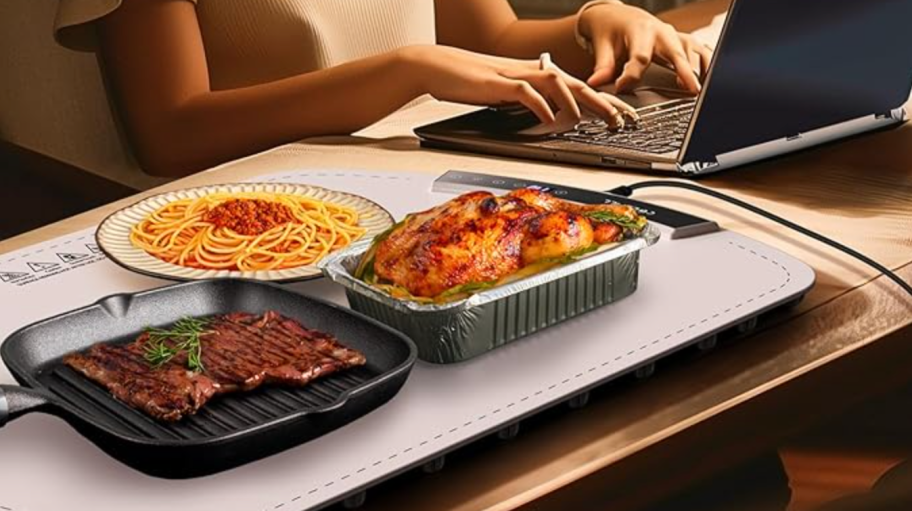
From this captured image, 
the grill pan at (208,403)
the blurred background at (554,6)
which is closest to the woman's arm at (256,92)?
the grill pan at (208,403)

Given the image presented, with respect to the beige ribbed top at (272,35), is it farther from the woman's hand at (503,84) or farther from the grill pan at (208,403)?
the grill pan at (208,403)

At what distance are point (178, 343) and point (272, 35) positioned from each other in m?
1.09

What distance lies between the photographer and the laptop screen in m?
1.24

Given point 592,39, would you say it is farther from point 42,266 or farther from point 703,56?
point 42,266

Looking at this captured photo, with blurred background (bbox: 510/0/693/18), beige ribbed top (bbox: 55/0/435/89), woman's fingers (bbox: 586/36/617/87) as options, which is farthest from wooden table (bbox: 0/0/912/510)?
blurred background (bbox: 510/0/693/18)

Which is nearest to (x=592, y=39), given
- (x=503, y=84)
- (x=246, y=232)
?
(x=503, y=84)

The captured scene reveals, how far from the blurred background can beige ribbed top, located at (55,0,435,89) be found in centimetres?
209

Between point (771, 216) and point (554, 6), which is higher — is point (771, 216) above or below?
above

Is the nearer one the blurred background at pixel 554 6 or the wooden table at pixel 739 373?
the wooden table at pixel 739 373

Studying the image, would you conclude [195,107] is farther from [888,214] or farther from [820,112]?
[888,214]

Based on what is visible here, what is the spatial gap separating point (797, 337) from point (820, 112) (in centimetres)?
51

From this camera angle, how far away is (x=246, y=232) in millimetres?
1125

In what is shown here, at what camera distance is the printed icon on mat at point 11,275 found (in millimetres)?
1090

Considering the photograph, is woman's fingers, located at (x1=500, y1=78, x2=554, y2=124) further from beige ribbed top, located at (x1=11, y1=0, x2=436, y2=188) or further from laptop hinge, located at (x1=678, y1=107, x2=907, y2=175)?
beige ribbed top, located at (x1=11, y1=0, x2=436, y2=188)
